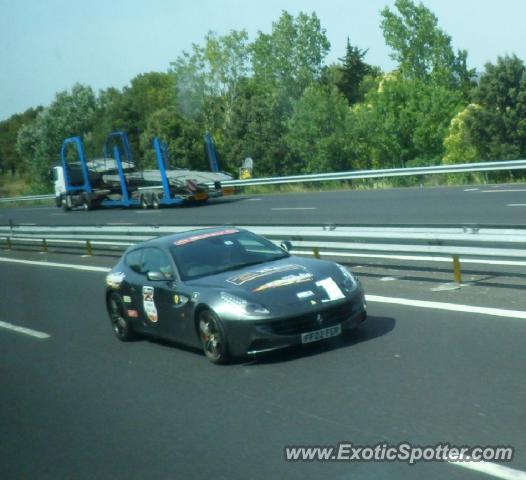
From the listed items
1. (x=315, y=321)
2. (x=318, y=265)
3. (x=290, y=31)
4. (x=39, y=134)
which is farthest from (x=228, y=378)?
(x=290, y=31)

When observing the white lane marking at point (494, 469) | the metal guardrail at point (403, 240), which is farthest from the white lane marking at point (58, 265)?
the white lane marking at point (494, 469)

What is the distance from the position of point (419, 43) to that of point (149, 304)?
80506 millimetres

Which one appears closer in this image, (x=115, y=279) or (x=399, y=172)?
(x=115, y=279)

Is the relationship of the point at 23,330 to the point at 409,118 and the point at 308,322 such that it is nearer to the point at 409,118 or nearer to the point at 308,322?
the point at 308,322

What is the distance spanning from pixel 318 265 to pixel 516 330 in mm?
2015

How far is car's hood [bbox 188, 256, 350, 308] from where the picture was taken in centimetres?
894

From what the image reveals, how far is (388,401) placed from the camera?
23.4 ft

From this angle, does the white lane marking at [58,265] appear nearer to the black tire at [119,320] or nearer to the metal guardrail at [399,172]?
the black tire at [119,320]

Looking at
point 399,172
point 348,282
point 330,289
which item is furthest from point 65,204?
point 330,289

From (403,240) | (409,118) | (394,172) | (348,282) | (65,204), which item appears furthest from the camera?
(409,118)

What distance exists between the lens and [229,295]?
9.07 metres

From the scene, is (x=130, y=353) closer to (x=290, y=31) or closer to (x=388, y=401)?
(x=388, y=401)

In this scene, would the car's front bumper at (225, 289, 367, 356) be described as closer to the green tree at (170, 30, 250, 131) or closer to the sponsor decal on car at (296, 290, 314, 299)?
the sponsor decal on car at (296, 290, 314, 299)

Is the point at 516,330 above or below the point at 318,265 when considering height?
below
